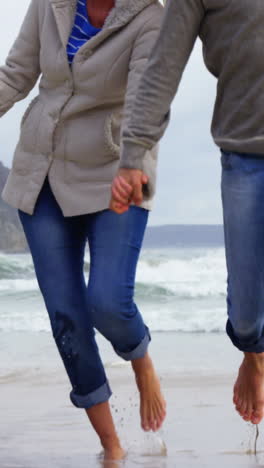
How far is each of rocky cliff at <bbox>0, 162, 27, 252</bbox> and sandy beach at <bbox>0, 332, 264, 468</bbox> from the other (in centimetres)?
2961

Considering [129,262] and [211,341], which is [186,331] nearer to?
[211,341]

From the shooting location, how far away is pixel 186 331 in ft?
27.9

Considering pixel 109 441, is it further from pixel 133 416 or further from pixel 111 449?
pixel 133 416

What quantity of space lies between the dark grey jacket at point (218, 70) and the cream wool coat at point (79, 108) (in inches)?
11.6

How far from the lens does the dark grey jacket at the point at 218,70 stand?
250cm

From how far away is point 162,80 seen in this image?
2.56m

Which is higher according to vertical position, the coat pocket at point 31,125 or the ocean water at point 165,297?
the coat pocket at point 31,125

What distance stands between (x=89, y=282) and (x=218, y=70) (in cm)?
81

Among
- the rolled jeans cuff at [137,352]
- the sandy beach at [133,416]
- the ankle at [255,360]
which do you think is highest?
the ankle at [255,360]

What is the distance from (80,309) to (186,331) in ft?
17.9

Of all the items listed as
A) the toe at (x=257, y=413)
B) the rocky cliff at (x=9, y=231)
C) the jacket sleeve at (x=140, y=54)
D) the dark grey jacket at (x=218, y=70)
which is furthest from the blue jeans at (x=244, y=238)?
the rocky cliff at (x=9, y=231)

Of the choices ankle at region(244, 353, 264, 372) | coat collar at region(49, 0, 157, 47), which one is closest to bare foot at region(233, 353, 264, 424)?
ankle at region(244, 353, 264, 372)

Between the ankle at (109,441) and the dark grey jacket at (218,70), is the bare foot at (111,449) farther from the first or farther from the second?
the dark grey jacket at (218,70)

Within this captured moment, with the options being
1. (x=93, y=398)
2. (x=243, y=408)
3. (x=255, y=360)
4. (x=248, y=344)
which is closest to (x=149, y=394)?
(x=93, y=398)
